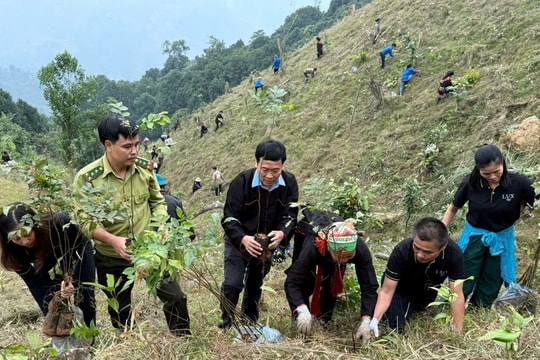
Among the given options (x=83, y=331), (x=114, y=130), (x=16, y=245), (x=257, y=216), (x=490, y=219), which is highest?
(x=114, y=130)

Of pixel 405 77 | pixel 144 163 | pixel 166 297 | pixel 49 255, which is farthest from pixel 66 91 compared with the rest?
pixel 166 297

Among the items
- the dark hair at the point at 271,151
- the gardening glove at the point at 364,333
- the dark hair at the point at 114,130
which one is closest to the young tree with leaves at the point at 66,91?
the dark hair at the point at 114,130

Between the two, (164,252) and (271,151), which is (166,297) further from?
(271,151)

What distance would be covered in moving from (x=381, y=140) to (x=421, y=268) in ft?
28.5

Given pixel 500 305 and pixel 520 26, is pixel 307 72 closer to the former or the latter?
pixel 520 26

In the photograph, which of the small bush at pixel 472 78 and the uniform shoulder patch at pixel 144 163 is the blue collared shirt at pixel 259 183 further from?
the small bush at pixel 472 78

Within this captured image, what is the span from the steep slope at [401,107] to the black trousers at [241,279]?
2.18 m

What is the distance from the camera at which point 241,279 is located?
8.59 ft

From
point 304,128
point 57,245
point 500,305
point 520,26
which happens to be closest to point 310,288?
point 500,305

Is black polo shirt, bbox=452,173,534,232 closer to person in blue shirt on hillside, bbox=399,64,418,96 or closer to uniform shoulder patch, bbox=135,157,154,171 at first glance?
uniform shoulder patch, bbox=135,157,154,171

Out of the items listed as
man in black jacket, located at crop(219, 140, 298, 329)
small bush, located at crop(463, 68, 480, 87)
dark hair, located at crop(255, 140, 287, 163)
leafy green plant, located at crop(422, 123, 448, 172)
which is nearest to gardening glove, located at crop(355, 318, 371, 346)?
man in black jacket, located at crop(219, 140, 298, 329)

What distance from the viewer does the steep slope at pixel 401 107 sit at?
8.43 metres

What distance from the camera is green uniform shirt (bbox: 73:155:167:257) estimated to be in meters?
2.31

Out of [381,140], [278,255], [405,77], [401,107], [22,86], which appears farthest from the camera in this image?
[22,86]
